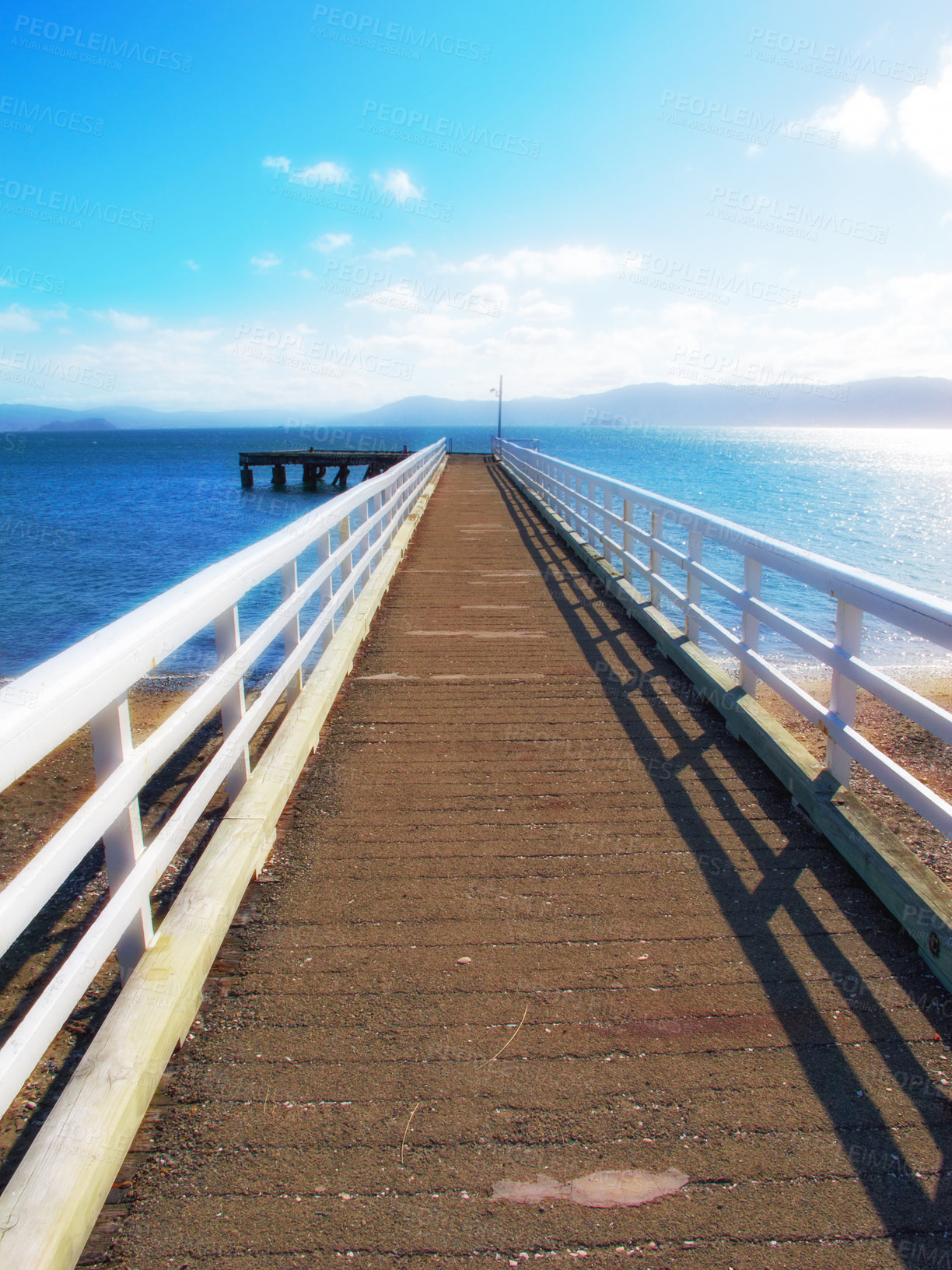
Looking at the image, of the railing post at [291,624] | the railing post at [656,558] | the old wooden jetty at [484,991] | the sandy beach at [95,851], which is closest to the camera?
the old wooden jetty at [484,991]

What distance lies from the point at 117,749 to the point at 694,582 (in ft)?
15.1

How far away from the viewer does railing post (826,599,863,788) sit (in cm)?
349

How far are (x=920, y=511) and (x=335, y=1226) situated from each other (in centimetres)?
5865

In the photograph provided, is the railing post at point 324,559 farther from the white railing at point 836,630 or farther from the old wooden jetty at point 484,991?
the white railing at point 836,630

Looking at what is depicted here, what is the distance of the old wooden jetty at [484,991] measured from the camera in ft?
6.07

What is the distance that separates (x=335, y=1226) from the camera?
1.88 metres

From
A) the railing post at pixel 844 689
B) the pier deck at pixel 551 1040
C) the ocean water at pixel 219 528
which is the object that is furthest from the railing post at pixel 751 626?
the ocean water at pixel 219 528

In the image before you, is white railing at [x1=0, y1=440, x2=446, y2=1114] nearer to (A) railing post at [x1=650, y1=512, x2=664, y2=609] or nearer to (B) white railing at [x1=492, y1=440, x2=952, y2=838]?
(B) white railing at [x1=492, y1=440, x2=952, y2=838]

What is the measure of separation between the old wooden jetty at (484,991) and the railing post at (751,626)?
0.13 ft

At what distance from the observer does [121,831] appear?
2.22 metres

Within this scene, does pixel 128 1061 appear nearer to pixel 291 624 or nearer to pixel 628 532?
pixel 291 624

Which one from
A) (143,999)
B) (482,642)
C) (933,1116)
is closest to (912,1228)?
(933,1116)

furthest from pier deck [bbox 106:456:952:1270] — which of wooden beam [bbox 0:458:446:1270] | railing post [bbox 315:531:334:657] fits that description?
railing post [bbox 315:531:334:657]

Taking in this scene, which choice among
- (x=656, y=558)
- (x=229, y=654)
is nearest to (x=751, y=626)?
(x=656, y=558)
